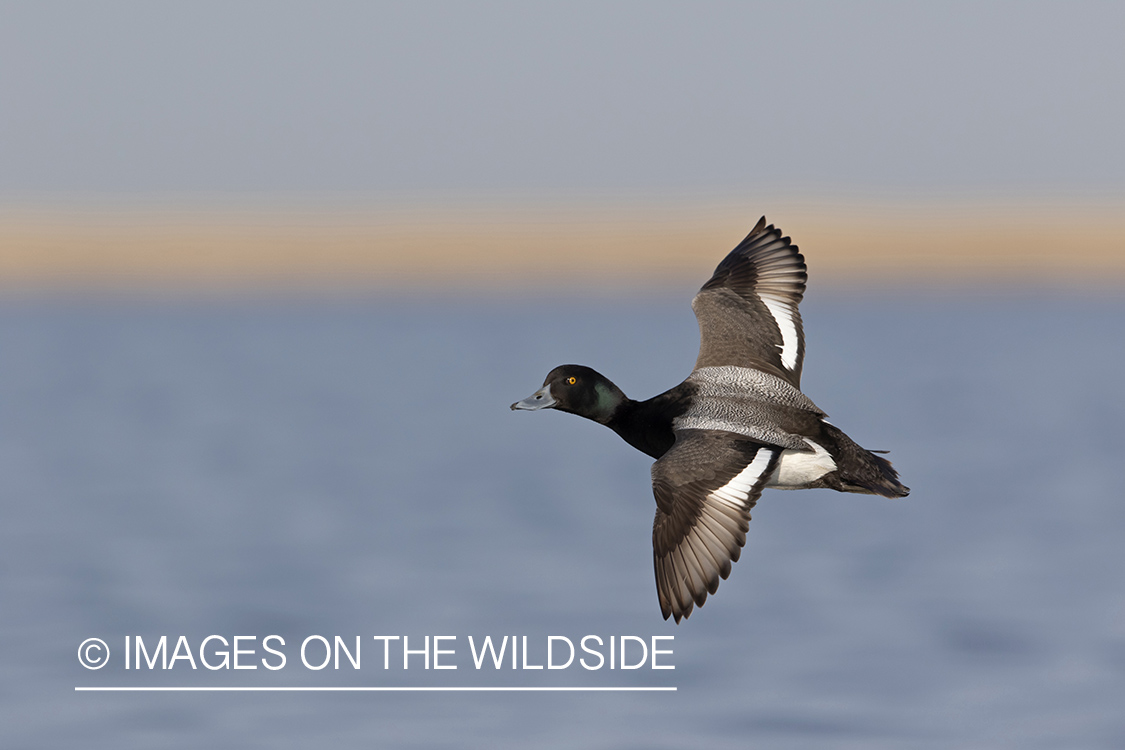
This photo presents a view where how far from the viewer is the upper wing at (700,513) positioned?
6367 mm

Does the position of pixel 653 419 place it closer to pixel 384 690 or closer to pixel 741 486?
pixel 741 486

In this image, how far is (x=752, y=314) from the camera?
8.03m

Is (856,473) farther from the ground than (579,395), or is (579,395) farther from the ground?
(579,395)

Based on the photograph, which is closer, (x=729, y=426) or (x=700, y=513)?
(x=700, y=513)

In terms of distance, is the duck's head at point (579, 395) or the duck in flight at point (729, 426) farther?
the duck's head at point (579, 395)

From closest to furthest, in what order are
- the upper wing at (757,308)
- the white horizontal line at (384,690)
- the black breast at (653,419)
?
the black breast at (653,419) → the upper wing at (757,308) → the white horizontal line at (384,690)

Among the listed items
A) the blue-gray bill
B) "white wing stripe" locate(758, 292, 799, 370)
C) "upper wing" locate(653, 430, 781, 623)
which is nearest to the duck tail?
"upper wing" locate(653, 430, 781, 623)

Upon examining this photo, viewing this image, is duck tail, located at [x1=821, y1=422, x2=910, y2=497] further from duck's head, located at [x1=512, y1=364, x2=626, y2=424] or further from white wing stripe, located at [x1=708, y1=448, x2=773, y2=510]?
duck's head, located at [x1=512, y1=364, x2=626, y2=424]

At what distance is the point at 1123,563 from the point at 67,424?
54.2 ft

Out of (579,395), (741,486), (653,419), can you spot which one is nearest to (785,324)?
(653,419)

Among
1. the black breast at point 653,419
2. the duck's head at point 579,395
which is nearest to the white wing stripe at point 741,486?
the black breast at point 653,419

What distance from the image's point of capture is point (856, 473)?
6.97m

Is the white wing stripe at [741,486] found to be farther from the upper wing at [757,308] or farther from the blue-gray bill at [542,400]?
the blue-gray bill at [542,400]

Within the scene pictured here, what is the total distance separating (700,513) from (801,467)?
685 mm
